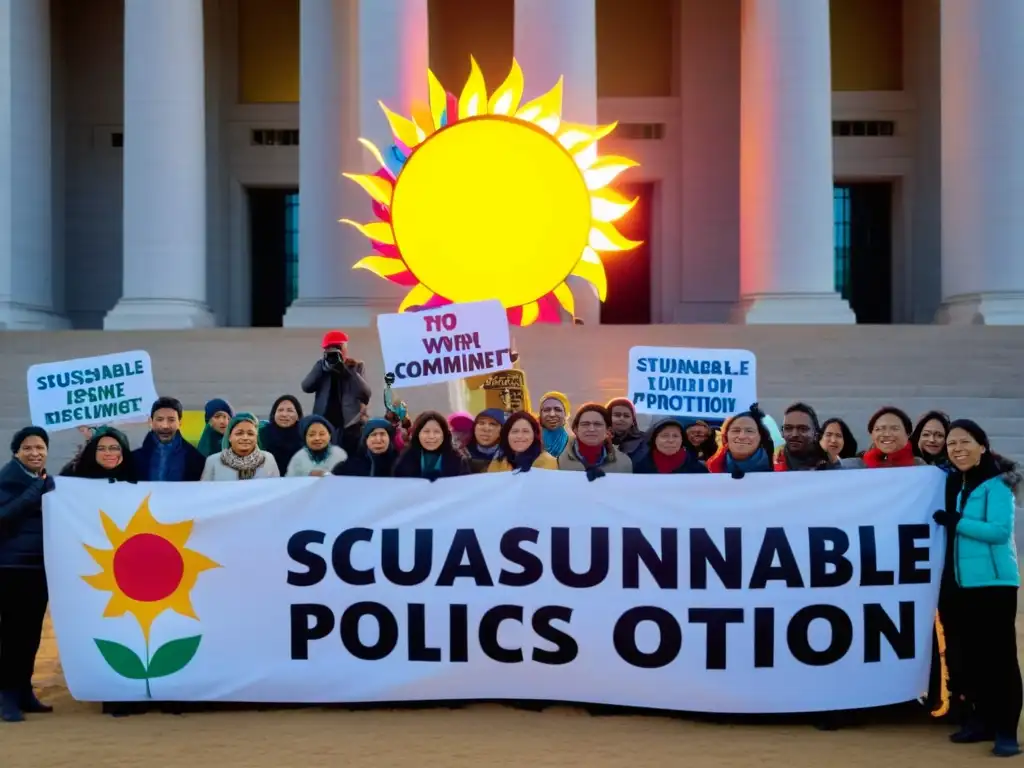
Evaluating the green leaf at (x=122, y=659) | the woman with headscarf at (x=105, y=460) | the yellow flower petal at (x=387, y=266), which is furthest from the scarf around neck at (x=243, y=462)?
the yellow flower petal at (x=387, y=266)

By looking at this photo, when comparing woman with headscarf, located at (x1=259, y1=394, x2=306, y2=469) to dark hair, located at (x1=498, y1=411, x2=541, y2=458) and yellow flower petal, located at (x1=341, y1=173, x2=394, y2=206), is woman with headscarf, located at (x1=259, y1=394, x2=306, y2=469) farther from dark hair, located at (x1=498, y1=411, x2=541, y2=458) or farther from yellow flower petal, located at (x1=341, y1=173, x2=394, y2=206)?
yellow flower petal, located at (x1=341, y1=173, x2=394, y2=206)

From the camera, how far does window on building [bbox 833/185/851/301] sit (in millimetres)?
30359

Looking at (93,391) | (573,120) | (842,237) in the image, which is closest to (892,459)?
(93,391)

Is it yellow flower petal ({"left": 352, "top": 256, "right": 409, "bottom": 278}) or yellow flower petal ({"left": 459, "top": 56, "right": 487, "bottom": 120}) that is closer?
yellow flower petal ({"left": 459, "top": 56, "right": 487, "bottom": 120})

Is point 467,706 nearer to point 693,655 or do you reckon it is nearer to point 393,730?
point 393,730

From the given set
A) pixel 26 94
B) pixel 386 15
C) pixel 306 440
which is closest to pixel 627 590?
pixel 306 440

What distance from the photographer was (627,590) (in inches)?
277

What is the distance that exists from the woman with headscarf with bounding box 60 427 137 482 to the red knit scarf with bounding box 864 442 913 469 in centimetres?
456

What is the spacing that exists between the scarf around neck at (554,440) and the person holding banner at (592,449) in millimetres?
1016

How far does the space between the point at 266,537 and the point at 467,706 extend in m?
1.57

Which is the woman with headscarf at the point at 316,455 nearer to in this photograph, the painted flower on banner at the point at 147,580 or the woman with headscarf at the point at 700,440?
the painted flower on banner at the point at 147,580

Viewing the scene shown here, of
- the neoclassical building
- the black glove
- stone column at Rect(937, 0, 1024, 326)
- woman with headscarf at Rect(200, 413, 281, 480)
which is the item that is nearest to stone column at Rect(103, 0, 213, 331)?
the neoclassical building

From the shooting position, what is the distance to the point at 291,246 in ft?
101

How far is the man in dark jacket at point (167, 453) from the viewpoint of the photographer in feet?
26.6
